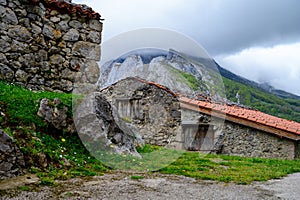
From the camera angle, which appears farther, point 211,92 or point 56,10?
point 211,92

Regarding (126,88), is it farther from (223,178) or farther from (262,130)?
(223,178)

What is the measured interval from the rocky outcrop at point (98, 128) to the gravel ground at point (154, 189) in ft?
3.31

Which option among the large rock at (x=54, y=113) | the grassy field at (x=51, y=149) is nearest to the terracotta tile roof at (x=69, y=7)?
the grassy field at (x=51, y=149)

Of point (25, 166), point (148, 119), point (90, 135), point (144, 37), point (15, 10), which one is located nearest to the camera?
point (25, 166)

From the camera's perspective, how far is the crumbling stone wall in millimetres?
13906

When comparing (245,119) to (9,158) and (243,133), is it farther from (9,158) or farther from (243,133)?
(9,158)

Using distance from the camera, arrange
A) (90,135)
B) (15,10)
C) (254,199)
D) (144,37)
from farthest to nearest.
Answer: (144,37)
(15,10)
(90,135)
(254,199)

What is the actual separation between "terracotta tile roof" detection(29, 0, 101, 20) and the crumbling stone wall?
6.09 meters

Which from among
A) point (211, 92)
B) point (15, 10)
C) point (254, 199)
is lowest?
point (254, 199)

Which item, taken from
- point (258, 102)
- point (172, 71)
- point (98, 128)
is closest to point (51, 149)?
point (98, 128)

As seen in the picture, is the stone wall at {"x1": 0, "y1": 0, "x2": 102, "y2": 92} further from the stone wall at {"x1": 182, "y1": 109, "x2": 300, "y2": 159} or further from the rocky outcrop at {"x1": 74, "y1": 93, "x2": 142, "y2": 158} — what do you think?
the stone wall at {"x1": 182, "y1": 109, "x2": 300, "y2": 159}

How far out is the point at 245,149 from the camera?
41.5ft

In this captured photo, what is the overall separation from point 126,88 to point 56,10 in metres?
7.07

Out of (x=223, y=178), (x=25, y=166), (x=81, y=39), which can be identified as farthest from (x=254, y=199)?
(x=81, y=39)
